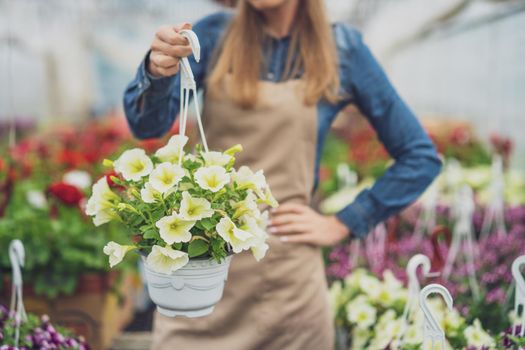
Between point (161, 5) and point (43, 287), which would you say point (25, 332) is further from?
point (161, 5)

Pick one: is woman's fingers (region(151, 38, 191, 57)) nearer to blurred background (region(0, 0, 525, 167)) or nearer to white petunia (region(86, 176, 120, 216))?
white petunia (region(86, 176, 120, 216))

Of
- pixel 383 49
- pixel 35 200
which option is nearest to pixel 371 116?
pixel 35 200

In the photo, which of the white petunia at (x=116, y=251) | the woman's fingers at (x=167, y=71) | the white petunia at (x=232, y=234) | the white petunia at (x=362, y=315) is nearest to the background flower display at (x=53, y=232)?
the white petunia at (x=362, y=315)

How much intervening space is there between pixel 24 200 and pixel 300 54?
1.83 metres

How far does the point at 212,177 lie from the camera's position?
41.2 inches

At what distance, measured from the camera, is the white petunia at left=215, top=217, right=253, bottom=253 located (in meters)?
1.02

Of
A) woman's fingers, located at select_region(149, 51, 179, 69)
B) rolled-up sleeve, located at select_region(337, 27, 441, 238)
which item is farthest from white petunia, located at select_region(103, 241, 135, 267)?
rolled-up sleeve, located at select_region(337, 27, 441, 238)

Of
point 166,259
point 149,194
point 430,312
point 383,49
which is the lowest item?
point 430,312

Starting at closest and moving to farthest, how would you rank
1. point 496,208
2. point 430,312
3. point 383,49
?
point 430,312 < point 496,208 < point 383,49

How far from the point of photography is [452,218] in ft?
10.5

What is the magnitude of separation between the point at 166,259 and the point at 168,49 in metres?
0.38

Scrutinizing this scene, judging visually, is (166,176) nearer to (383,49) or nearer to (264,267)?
(264,267)

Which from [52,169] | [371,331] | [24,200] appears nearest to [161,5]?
[52,169]

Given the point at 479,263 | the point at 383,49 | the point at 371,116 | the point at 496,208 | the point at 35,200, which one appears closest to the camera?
the point at 371,116
